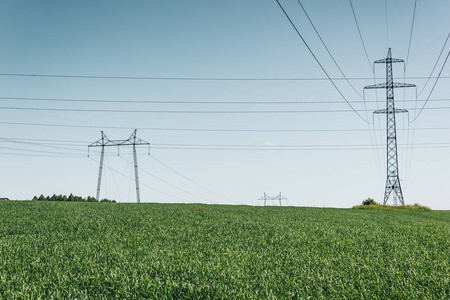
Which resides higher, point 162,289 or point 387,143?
point 387,143

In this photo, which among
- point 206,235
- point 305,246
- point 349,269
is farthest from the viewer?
point 206,235

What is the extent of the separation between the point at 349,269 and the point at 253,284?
186 cm

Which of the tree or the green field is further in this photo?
the tree

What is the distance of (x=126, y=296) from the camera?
12.7 ft

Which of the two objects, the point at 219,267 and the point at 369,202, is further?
the point at 369,202

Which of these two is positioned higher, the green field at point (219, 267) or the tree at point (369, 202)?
the tree at point (369, 202)

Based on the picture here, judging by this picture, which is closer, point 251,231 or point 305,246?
point 305,246

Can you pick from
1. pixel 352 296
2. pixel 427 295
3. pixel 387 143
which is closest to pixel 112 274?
pixel 352 296

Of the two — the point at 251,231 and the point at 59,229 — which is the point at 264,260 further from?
the point at 59,229

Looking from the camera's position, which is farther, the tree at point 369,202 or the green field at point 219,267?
the tree at point 369,202

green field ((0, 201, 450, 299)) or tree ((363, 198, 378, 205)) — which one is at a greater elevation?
tree ((363, 198, 378, 205))

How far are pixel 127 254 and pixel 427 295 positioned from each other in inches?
A: 182

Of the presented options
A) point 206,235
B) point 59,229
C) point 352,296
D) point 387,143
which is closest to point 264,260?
point 352,296

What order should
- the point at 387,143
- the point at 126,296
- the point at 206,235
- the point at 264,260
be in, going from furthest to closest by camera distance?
the point at 387,143 → the point at 206,235 → the point at 264,260 → the point at 126,296
